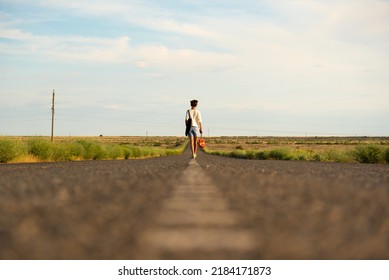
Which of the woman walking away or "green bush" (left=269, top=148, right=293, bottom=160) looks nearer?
the woman walking away

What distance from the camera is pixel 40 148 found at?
31.4 metres

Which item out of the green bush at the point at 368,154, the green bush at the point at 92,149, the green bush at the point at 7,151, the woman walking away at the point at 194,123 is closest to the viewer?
the woman walking away at the point at 194,123

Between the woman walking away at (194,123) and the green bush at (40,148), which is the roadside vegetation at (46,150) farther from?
the woman walking away at (194,123)

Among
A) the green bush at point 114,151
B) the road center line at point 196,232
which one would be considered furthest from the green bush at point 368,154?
the road center line at point 196,232

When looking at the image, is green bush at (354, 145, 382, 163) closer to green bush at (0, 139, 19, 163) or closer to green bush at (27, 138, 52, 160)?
green bush at (27, 138, 52, 160)

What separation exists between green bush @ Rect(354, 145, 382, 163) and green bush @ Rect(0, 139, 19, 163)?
21068 mm

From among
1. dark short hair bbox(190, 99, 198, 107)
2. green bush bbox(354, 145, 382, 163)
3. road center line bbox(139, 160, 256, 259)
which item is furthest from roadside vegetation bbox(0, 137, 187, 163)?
road center line bbox(139, 160, 256, 259)

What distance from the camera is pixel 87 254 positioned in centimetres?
315

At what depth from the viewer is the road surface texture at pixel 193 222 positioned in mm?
3230

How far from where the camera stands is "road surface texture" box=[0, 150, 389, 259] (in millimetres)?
3230

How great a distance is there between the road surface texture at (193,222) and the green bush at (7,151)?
21081mm

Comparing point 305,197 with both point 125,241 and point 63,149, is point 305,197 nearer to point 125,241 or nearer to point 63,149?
point 125,241

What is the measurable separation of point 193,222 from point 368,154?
29.5 m

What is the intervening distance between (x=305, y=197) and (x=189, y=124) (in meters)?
10.7
